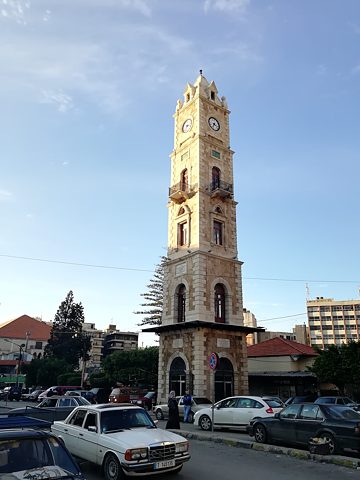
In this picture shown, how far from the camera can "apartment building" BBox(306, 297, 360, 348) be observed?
9219cm

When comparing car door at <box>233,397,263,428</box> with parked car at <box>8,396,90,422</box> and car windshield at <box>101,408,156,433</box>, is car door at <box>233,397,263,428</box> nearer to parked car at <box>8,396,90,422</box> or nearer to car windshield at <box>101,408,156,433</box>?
parked car at <box>8,396,90,422</box>

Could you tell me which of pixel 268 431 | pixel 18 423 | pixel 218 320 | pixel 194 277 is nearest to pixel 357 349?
pixel 218 320

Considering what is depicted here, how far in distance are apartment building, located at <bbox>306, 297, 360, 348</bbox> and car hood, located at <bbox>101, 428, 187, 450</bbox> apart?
9049cm

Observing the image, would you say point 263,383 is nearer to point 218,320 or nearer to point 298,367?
point 298,367

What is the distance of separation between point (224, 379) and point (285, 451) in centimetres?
1622

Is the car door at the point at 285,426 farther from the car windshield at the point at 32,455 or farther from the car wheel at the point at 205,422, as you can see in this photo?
the car windshield at the point at 32,455

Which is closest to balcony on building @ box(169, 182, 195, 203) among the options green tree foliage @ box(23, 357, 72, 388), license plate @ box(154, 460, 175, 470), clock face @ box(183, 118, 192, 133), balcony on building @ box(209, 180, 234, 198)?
balcony on building @ box(209, 180, 234, 198)

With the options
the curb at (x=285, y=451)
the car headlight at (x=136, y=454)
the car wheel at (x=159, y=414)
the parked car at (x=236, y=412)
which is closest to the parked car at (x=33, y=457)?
the car headlight at (x=136, y=454)

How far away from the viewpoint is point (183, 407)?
21.0m

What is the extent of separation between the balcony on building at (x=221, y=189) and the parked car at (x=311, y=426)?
20.0 m

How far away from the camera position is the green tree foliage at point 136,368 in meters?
42.2

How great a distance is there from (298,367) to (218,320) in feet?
35.3

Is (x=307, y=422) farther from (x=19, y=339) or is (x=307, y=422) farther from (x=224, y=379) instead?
(x=19, y=339)

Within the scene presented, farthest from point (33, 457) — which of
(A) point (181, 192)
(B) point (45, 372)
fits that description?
(B) point (45, 372)
